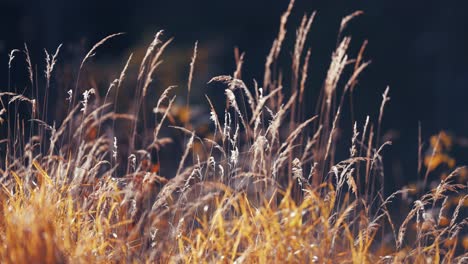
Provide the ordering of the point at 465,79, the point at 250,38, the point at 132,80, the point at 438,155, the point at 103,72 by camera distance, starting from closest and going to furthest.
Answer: the point at 438,155 → the point at 132,80 → the point at 103,72 → the point at 250,38 → the point at 465,79

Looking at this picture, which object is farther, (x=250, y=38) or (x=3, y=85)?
(x=250, y=38)

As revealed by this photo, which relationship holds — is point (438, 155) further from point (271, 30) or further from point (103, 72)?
point (271, 30)

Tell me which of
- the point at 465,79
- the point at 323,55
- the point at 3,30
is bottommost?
the point at 465,79

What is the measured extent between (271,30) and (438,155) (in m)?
9.00

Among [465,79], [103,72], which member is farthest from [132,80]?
[465,79]

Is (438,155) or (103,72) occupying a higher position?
(438,155)

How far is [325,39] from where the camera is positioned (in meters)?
13.4

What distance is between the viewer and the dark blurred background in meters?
12.0

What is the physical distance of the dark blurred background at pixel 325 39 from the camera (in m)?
12.0

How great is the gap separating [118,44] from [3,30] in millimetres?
2098

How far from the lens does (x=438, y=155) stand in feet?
18.2

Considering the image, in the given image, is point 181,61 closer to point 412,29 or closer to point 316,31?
point 316,31

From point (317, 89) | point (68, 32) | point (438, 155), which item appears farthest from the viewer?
point (317, 89)

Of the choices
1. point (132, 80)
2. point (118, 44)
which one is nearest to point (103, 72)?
point (132, 80)
